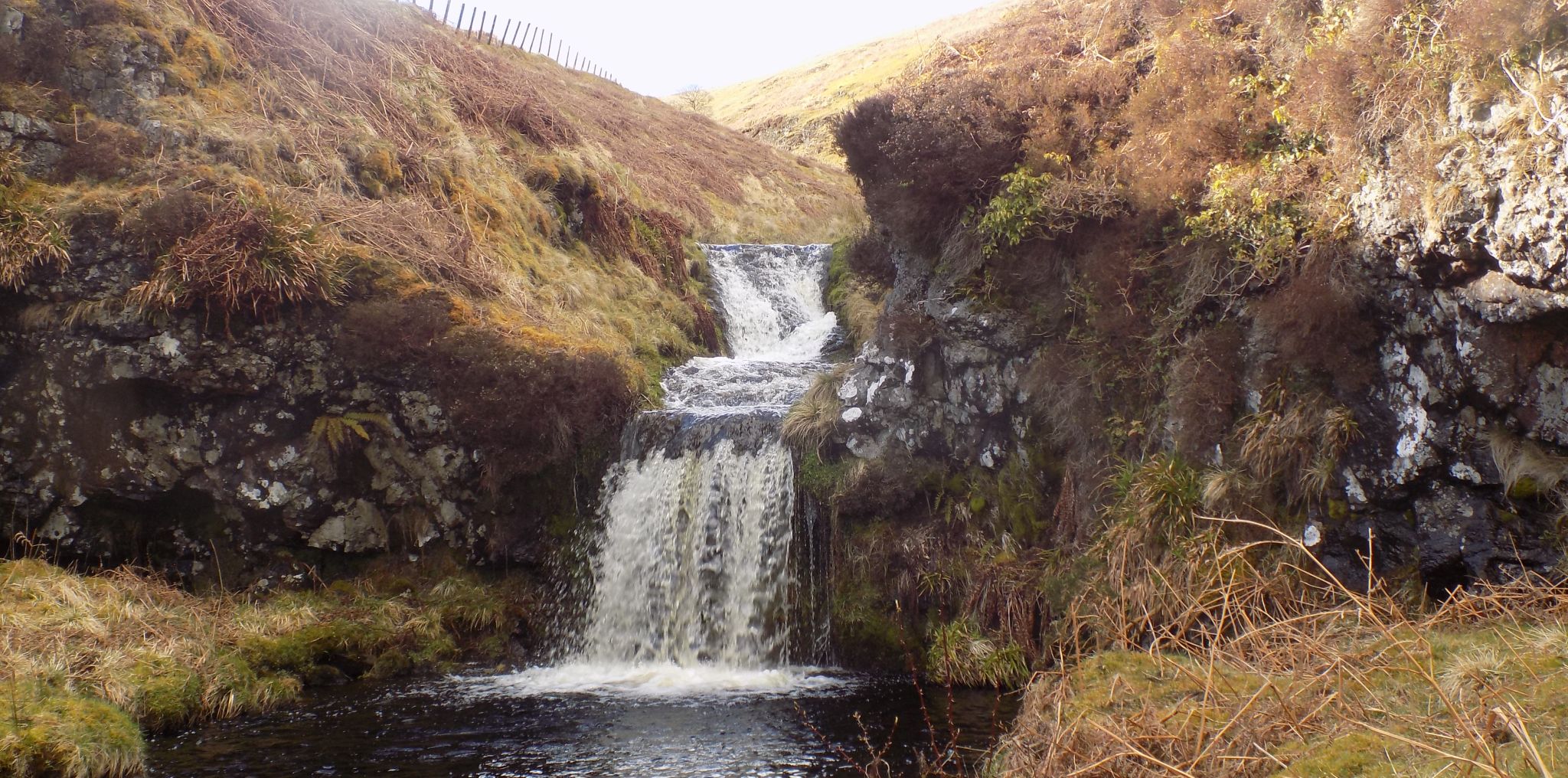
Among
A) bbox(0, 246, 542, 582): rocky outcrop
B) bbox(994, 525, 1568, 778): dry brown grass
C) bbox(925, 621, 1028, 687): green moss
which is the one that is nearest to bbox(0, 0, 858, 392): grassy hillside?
Result: bbox(0, 246, 542, 582): rocky outcrop

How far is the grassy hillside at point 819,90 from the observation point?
40625 millimetres

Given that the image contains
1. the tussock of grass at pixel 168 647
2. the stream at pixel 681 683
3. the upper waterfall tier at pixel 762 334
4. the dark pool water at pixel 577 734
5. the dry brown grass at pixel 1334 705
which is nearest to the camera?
the dry brown grass at pixel 1334 705

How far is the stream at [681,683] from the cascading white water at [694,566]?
20 millimetres

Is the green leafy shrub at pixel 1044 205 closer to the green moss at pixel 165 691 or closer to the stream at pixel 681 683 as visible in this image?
the stream at pixel 681 683

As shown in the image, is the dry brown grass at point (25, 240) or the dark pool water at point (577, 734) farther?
the dry brown grass at point (25, 240)

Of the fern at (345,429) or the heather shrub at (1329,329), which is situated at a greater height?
the heather shrub at (1329,329)

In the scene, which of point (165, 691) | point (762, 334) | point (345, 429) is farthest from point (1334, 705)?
point (762, 334)

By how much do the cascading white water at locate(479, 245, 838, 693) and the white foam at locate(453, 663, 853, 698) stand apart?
31mm

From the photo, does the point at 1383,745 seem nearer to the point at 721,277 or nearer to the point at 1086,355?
the point at 1086,355

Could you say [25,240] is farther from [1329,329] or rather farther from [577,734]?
[1329,329]

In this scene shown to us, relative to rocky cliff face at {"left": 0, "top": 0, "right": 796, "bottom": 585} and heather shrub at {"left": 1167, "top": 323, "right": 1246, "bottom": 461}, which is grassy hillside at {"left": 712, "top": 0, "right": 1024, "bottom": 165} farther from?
heather shrub at {"left": 1167, "top": 323, "right": 1246, "bottom": 461}

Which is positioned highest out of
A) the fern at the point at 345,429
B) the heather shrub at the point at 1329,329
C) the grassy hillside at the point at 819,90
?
the grassy hillside at the point at 819,90

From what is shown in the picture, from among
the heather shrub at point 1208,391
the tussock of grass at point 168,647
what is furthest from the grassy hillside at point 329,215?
the heather shrub at point 1208,391

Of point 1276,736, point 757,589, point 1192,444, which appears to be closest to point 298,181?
point 757,589
